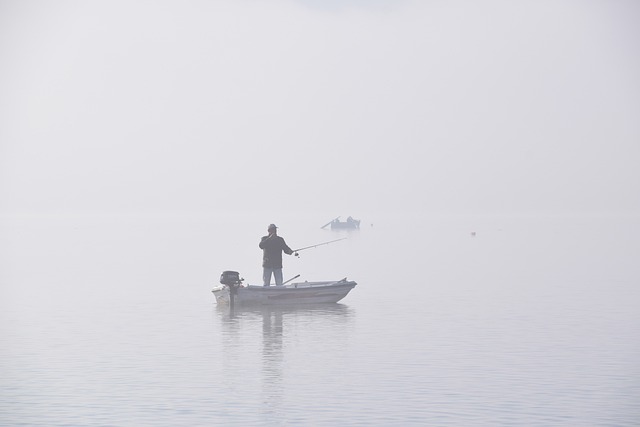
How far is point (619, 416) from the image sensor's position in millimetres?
20375

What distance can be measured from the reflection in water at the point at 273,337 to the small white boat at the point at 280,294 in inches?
10.5

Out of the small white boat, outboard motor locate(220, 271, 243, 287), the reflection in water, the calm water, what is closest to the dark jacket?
the small white boat

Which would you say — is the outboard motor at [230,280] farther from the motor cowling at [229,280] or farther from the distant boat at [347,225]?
the distant boat at [347,225]

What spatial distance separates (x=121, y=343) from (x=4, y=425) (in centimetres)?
1131

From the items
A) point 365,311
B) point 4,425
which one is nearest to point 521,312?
point 365,311

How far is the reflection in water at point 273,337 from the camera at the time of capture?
23.6 m

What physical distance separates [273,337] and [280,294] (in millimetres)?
7998

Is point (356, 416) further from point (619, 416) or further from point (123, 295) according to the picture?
point (123, 295)

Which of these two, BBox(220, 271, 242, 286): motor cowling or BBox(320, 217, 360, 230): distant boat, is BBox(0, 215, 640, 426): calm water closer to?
BBox(220, 271, 242, 286): motor cowling

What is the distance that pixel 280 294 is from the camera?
131ft

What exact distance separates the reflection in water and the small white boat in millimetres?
265

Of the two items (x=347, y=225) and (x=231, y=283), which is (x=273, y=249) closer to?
(x=231, y=283)

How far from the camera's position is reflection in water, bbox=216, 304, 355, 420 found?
23.6 meters

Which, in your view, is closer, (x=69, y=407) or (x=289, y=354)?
(x=69, y=407)
